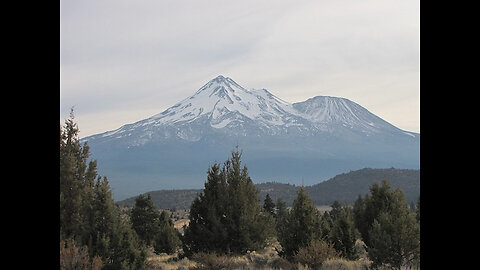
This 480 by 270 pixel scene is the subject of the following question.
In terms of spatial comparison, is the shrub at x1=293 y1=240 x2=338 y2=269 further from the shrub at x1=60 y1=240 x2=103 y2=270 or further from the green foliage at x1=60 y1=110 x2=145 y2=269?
the shrub at x1=60 y1=240 x2=103 y2=270

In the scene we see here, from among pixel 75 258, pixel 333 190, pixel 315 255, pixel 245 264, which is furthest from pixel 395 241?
pixel 333 190

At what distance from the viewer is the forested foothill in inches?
361

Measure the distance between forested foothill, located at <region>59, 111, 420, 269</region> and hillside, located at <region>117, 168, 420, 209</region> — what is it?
222 ft

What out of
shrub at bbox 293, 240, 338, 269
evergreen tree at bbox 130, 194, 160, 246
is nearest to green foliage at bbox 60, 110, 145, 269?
shrub at bbox 293, 240, 338, 269

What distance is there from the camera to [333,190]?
381ft

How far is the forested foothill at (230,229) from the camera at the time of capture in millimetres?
9172

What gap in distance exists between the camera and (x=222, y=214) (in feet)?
46.6

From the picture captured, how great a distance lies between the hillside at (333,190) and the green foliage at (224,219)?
2664 inches

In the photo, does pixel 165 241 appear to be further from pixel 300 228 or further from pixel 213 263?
pixel 300 228
